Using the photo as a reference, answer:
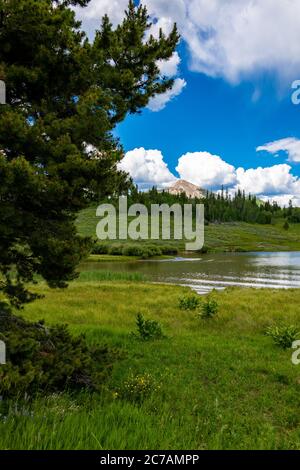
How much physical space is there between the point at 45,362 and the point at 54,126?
4840mm

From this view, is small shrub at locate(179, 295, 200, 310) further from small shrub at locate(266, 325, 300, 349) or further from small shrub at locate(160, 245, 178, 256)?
small shrub at locate(160, 245, 178, 256)

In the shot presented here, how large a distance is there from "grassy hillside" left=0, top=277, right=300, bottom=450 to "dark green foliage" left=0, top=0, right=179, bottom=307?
10.0 ft

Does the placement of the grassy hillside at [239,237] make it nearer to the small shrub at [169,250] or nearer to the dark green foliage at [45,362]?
the small shrub at [169,250]

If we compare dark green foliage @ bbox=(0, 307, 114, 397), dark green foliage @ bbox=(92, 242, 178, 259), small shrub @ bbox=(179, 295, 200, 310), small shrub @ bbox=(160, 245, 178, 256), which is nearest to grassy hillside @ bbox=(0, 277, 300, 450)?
dark green foliage @ bbox=(0, 307, 114, 397)

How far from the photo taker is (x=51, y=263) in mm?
7387

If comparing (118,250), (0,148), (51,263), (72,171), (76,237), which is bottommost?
(118,250)

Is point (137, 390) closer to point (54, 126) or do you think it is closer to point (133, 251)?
point (54, 126)

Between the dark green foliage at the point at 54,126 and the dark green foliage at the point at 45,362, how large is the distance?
51.2 inches

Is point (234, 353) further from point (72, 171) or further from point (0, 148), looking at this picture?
point (0, 148)

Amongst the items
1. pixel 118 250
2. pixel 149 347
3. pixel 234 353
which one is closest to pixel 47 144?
pixel 149 347

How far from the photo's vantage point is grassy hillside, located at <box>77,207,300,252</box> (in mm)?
124500

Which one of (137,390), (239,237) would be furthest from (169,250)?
(137,390)

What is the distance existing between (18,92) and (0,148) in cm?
210
